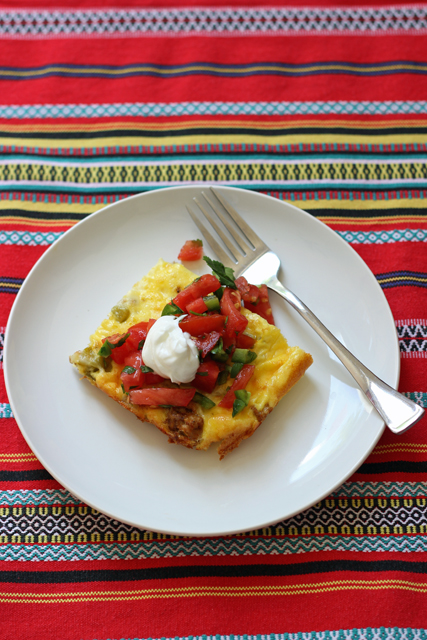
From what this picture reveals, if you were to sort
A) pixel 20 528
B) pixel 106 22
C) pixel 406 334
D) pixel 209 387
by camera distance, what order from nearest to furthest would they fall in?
pixel 209 387, pixel 20 528, pixel 406 334, pixel 106 22

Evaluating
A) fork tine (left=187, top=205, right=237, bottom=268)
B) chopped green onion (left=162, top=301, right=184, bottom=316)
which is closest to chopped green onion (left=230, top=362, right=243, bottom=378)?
chopped green onion (left=162, top=301, right=184, bottom=316)

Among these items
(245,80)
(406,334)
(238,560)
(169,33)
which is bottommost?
(238,560)

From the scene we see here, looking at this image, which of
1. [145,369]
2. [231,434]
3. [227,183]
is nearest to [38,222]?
[227,183]

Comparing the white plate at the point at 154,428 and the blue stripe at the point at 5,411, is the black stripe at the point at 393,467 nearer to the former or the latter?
the white plate at the point at 154,428

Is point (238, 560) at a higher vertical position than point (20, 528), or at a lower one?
lower

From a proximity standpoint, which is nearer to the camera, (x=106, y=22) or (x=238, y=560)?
(x=238, y=560)

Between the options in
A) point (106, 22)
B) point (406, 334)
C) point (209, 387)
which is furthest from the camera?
point (106, 22)

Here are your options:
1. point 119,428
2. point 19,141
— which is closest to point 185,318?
point 119,428

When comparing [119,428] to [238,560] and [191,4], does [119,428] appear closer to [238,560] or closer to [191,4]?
[238,560]
